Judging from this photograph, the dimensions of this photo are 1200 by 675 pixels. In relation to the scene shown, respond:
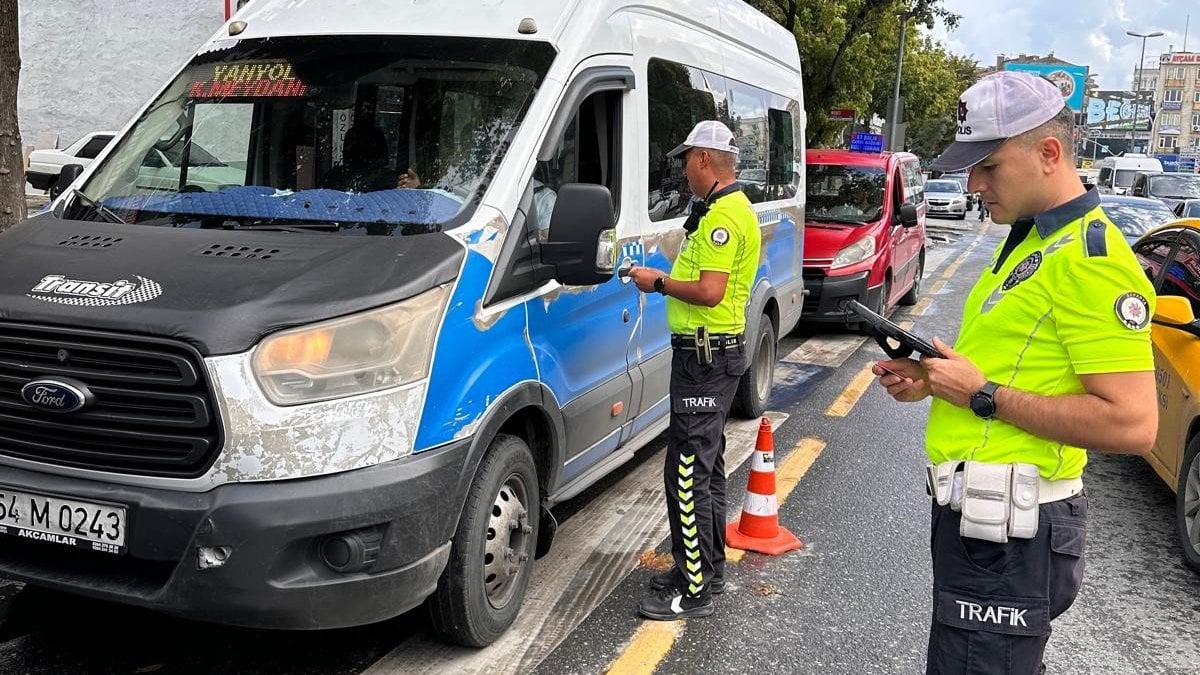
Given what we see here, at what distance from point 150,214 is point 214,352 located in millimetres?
1167

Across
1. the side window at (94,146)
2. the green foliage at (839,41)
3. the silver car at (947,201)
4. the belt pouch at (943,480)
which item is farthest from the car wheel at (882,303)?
the silver car at (947,201)

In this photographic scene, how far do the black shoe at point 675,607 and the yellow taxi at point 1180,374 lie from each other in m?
2.19

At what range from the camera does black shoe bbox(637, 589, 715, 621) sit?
13.0 feet

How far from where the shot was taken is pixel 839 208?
1058 centimetres

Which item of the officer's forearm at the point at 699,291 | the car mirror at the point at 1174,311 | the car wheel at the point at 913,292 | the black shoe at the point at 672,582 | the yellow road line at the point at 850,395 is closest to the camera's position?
the officer's forearm at the point at 699,291

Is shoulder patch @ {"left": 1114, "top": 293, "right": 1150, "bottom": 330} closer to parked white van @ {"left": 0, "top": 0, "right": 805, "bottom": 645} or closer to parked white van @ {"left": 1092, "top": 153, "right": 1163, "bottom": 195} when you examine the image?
parked white van @ {"left": 0, "top": 0, "right": 805, "bottom": 645}

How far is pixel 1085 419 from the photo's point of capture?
1993mm

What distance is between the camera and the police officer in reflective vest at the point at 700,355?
387 cm

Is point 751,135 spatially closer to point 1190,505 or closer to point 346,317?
point 1190,505

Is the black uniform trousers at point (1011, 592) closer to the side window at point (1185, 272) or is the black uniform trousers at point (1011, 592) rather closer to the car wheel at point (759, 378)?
the side window at point (1185, 272)

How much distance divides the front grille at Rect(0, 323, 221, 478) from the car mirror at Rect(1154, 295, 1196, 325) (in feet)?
14.8

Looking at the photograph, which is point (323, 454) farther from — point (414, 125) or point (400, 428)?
point (414, 125)

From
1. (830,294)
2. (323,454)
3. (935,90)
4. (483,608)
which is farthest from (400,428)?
(935,90)

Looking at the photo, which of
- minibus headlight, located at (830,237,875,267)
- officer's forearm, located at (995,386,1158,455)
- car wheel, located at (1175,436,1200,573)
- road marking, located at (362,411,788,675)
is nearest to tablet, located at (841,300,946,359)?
officer's forearm, located at (995,386,1158,455)
